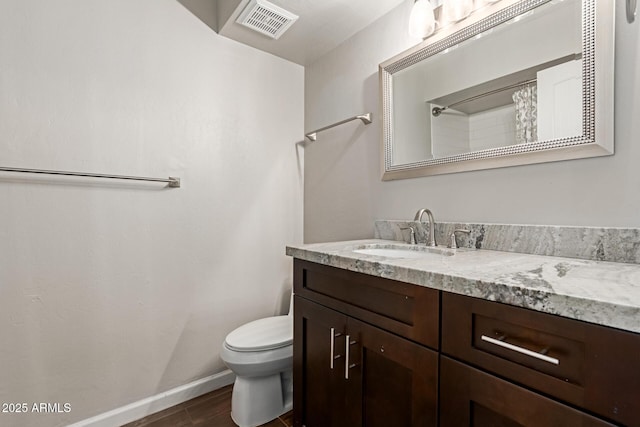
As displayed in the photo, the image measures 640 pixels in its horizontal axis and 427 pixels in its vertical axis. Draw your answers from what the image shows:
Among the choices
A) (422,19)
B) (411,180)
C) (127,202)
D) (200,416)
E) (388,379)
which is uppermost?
(422,19)

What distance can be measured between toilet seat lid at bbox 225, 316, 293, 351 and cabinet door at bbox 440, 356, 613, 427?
35.5 inches

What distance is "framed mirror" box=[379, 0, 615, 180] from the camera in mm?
953

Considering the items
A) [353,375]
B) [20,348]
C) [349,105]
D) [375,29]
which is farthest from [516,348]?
[20,348]

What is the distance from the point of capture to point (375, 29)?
5.57 feet

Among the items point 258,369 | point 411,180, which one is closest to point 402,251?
point 411,180

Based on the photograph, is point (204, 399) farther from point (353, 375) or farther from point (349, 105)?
point (349, 105)

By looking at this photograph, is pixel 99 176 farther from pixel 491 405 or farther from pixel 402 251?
pixel 491 405

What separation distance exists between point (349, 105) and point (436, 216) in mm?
891

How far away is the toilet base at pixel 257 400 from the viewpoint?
147cm

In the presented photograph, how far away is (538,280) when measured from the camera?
659 millimetres

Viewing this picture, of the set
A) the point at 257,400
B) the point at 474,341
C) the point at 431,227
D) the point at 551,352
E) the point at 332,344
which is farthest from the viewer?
the point at 257,400

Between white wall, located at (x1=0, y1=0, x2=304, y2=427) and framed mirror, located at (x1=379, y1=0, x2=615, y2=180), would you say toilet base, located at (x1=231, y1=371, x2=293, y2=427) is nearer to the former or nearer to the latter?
white wall, located at (x1=0, y1=0, x2=304, y2=427)

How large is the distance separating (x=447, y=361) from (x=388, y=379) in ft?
0.76

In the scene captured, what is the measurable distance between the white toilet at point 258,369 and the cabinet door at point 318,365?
21 cm
